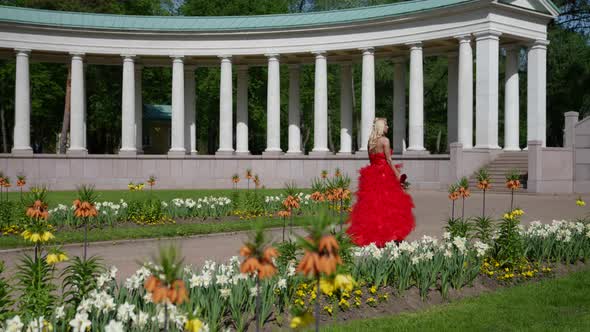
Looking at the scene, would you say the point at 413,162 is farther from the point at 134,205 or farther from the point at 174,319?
the point at 174,319

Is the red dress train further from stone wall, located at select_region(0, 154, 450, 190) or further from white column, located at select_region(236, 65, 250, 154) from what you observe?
white column, located at select_region(236, 65, 250, 154)

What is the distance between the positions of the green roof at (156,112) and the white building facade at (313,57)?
28.4 m

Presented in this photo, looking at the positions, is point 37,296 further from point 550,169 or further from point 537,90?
point 537,90

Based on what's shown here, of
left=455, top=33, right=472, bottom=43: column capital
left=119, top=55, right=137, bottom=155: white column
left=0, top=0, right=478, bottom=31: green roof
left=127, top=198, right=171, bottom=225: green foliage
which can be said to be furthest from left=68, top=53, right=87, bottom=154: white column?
left=455, top=33, right=472, bottom=43: column capital

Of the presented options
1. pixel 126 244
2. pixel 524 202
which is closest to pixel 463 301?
pixel 126 244

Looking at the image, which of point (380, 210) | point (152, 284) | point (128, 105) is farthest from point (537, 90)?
point (152, 284)

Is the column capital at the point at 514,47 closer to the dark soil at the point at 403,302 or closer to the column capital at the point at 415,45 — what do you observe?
the column capital at the point at 415,45

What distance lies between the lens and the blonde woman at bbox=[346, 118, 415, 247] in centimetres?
1664

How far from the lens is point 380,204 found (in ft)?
55.0

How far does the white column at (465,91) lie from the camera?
50344 mm

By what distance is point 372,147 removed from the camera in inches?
685

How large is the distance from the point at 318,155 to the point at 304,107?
39.6m

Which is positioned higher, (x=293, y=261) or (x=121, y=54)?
(x=121, y=54)

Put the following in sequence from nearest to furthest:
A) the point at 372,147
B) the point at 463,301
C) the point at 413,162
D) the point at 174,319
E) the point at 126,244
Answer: the point at 174,319 → the point at 463,301 → the point at 372,147 → the point at 126,244 → the point at 413,162
